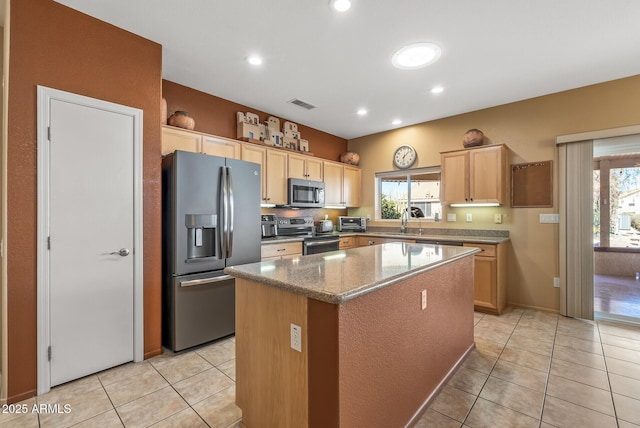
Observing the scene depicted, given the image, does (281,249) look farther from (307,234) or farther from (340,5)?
(340,5)

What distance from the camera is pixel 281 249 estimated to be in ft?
12.0

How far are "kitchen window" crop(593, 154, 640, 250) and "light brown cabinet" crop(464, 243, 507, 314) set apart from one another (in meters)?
1.30

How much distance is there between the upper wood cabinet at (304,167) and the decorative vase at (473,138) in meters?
2.20

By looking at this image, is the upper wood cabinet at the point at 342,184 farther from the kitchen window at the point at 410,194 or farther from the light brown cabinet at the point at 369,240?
the light brown cabinet at the point at 369,240

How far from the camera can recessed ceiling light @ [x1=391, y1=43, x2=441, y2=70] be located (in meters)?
2.58

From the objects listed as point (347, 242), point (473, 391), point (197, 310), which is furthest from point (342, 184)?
point (473, 391)

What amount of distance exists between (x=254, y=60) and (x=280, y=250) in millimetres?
2143

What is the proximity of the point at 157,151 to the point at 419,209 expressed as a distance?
4020 millimetres

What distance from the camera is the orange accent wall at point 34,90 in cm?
192

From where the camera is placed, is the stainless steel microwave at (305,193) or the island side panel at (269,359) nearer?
the island side panel at (269,359)

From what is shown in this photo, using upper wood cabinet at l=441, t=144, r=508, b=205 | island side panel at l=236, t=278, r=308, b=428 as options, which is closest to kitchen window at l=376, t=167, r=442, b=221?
upper wood cabinet at l=441, t=144, r=508, b=205

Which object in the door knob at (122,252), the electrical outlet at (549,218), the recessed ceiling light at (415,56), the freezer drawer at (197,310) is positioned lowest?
the freezer drawer at (197,310)

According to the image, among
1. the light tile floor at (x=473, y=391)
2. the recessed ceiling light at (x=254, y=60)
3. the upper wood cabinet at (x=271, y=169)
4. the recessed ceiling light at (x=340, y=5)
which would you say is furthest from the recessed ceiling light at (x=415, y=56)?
the light tile floor at (x=473, y=391)

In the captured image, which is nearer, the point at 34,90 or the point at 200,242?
the point at 34,90
